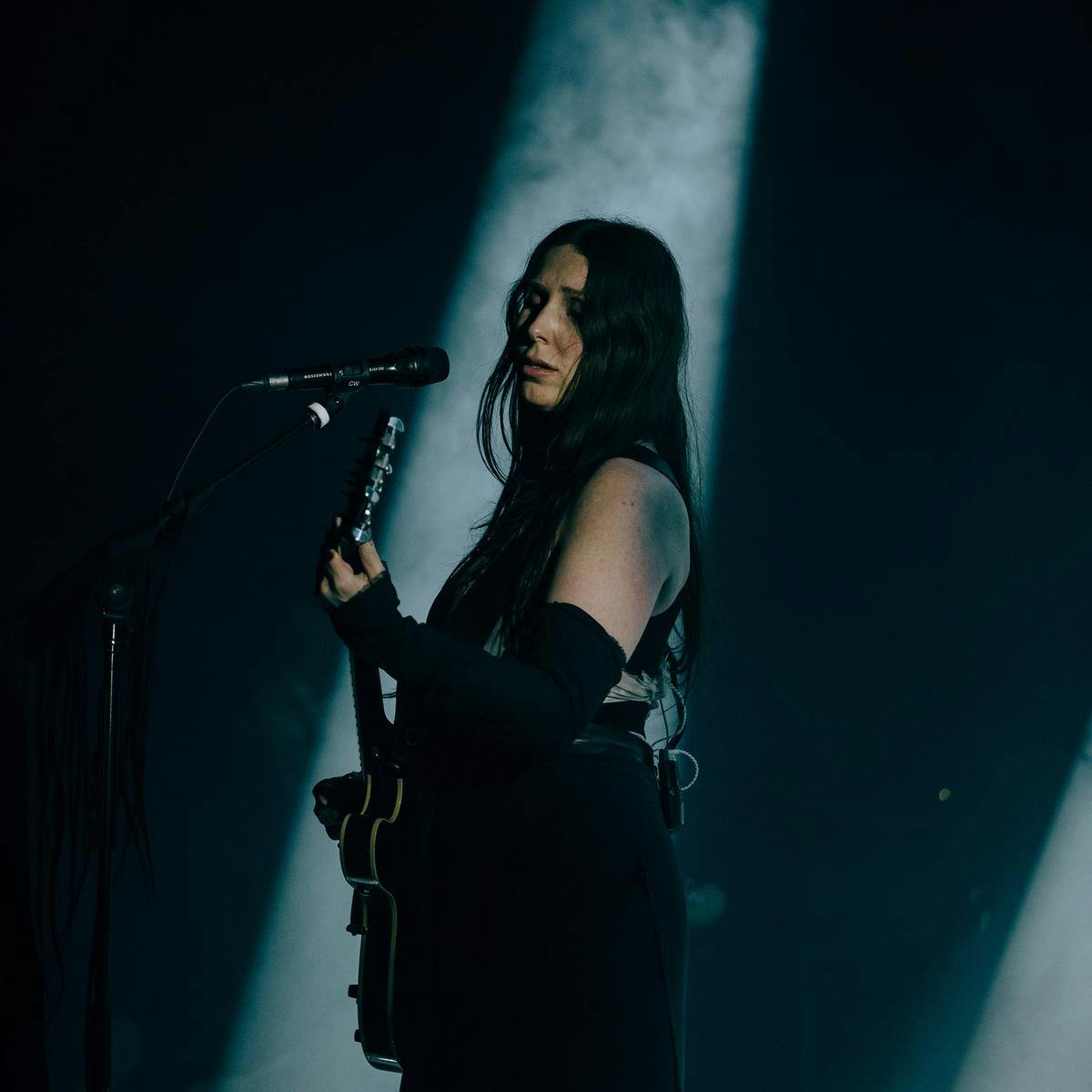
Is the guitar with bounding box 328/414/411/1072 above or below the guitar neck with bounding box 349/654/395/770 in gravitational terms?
below

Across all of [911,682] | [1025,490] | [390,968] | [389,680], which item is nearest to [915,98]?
[1025,490]

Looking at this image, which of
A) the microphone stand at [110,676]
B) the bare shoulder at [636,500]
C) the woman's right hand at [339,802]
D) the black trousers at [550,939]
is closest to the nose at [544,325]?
the bare shoulder at [636,500]

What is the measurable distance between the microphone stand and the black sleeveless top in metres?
0.35

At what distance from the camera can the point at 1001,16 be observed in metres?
2.86

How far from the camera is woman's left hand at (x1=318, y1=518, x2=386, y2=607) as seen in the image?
114 cm

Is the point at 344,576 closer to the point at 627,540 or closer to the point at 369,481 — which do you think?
the point at 369,481

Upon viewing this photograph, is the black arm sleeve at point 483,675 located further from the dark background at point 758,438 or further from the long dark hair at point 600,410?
the dark background at point 758,438

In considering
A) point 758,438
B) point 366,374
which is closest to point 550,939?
point 366,374

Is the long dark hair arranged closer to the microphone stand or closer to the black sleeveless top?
the black sleeveless top

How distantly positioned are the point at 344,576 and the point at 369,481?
129 millimetres

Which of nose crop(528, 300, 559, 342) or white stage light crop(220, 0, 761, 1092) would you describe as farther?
white stage light crop(220, 0, 761, 1092)

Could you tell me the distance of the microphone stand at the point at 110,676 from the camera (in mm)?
1317

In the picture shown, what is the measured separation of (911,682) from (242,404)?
180cm

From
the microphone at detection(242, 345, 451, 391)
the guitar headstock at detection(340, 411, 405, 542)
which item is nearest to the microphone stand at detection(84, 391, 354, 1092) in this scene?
the microphone at detection(242, 345, 451, 391)
